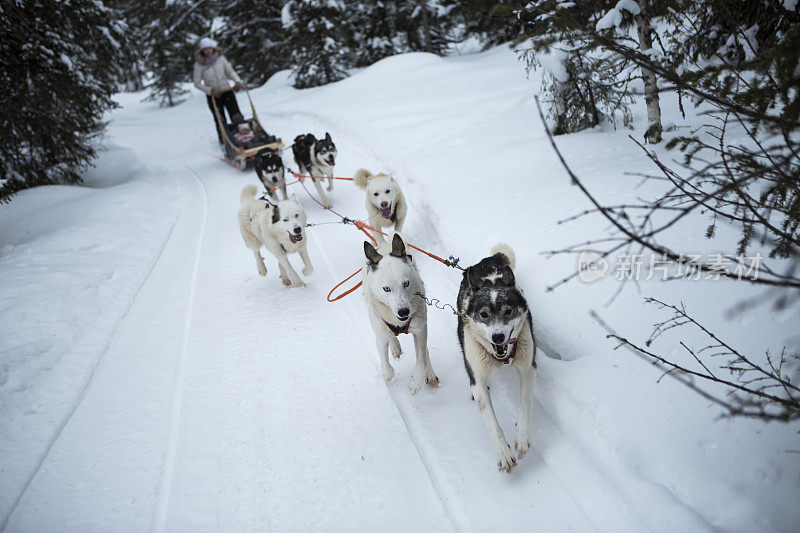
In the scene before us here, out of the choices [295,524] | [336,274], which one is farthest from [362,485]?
[336,274]

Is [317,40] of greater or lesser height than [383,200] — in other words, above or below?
above

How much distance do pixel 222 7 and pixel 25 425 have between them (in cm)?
2091

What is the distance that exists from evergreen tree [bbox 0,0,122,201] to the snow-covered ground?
3556 mm

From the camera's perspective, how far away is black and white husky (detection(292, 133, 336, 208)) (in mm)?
7926

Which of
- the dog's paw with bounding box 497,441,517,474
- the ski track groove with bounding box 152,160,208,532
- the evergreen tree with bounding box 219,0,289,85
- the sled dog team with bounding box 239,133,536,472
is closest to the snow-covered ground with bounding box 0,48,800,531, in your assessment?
the ski track groove with bounding box 152,160,208,532

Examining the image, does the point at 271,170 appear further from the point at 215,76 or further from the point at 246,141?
the point at 215,76

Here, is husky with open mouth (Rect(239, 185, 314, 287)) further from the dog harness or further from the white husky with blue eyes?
the dog harness

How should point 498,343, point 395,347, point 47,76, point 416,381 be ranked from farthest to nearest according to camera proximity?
1. point 47,76
2. point 395,347
3. point 416,381
4. point 498,343

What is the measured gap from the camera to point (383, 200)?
16.9 feet

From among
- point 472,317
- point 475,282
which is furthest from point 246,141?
point 472,317

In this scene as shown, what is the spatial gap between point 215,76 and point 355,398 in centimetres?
1013

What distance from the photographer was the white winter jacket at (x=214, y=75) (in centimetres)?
→ 1072

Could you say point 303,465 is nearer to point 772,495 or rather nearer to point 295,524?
point 295,524

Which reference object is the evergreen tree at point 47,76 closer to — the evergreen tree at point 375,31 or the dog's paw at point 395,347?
the dog's paw at point 395,347
